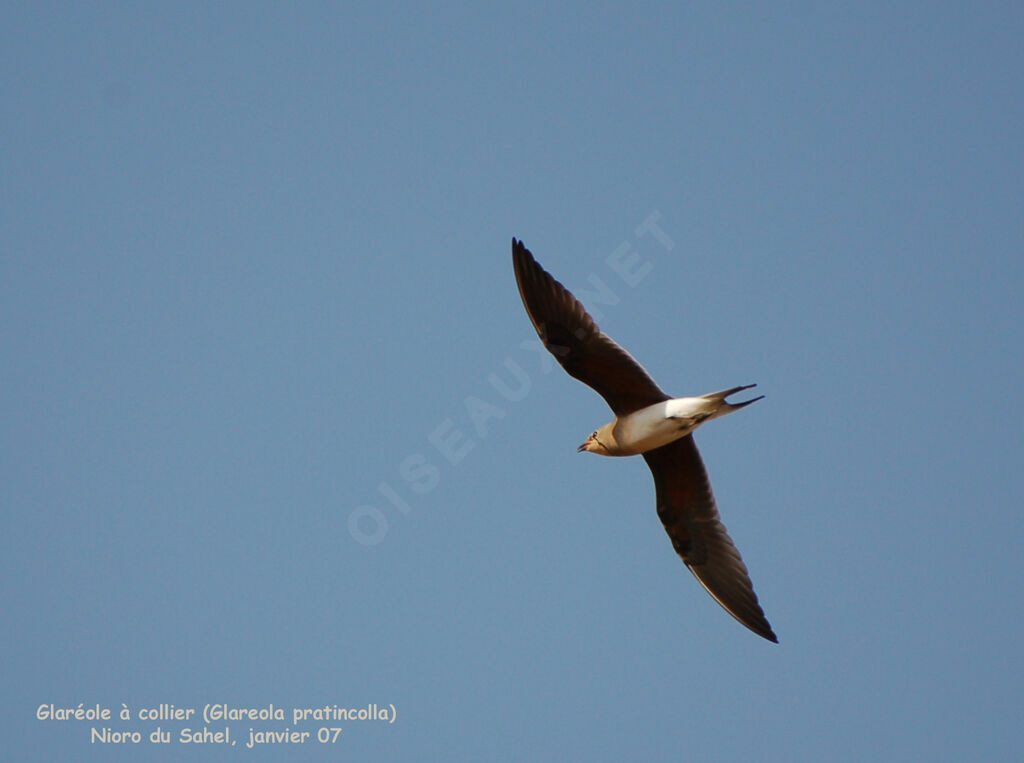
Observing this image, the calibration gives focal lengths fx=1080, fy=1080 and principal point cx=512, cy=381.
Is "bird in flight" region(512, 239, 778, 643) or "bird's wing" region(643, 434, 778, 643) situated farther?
"bird's wing" region(643, 434, 778, 643)

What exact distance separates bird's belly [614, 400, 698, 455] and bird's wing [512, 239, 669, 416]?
7.9 inches

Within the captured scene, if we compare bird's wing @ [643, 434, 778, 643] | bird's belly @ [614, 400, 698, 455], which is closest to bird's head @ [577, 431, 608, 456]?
bird's belly @ [614, 400, 698, 455]

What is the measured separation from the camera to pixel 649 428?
12516 mm

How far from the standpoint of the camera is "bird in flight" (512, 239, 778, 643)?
1230 cm

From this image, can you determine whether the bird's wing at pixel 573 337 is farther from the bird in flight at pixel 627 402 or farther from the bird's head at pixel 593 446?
the bird's head at pixel 593 446

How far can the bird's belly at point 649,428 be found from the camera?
12367 mm

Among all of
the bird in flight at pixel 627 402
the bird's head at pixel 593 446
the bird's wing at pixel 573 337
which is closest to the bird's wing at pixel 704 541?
the bird in flight at pixel 627 402

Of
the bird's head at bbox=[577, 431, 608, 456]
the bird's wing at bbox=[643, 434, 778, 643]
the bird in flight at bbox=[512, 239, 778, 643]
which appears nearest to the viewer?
the bird in flight at bbox=[512, 239, 778, 643]

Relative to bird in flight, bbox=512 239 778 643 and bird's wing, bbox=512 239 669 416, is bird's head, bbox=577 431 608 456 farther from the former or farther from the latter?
bird's wing, bbox=512 239 669 416

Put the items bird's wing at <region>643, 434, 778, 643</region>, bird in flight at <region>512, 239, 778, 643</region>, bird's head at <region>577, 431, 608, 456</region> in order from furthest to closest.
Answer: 1. bird's wing at <region>643, 434, 778, 643</region>
2. bird's head at <region>577, 431, 608, 456</region>
3. bird in flight at <region>512, 239, 778, 643</region>

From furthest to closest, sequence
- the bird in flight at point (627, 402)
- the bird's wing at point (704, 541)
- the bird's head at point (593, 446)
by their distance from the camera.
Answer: the bird's wing at point (704, 541), the bird's head at point (593, 446), the bird in flight at point (627, 402)

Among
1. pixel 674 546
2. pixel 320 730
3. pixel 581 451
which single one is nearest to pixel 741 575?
pixel 674 546

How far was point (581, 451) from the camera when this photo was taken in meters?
13.6

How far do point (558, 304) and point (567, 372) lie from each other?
0.86 m
